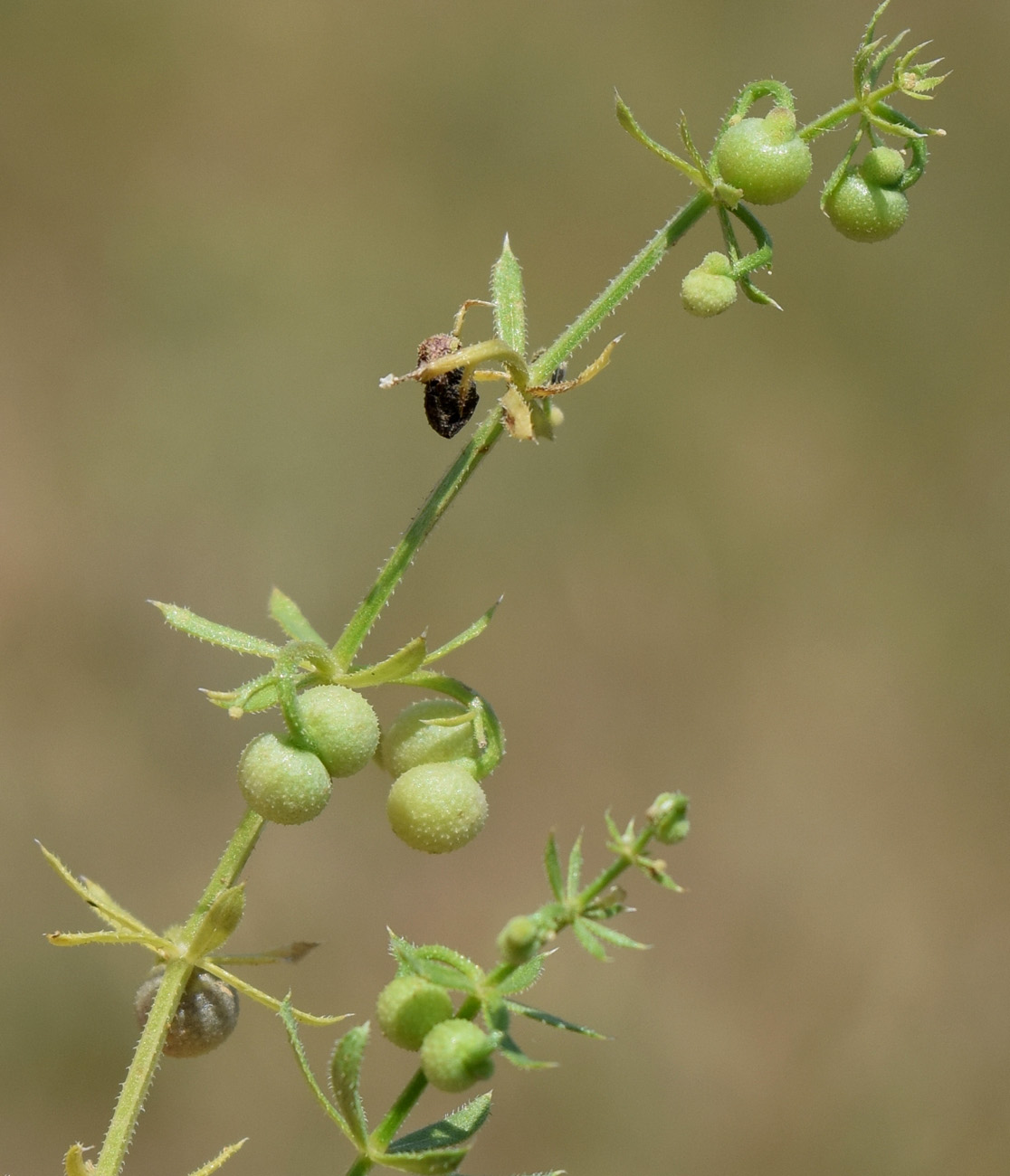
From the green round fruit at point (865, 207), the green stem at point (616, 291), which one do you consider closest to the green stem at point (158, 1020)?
the green stem at point (616, 291)

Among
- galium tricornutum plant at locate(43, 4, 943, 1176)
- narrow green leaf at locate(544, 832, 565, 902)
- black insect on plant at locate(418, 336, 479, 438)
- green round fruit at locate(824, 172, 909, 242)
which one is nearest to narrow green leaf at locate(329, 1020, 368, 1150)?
galium tricornutum plant at locate(43, 4, 943, 1176)

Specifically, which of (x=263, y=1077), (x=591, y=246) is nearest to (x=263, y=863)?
(x=263, y=1077)

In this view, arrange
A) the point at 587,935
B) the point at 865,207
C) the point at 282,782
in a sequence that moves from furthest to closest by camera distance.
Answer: the point at 865,207 < the point at 282,782 < the point at 587,935

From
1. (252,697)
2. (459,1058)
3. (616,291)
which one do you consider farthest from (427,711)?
(616,291)

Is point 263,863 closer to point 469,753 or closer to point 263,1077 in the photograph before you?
point 263,1077

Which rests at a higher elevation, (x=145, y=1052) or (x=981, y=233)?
(x=981, y=233)

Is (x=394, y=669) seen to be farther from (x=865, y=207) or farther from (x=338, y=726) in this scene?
(x=865, y=207)

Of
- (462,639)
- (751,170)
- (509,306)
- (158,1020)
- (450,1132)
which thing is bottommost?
(158,1020)
